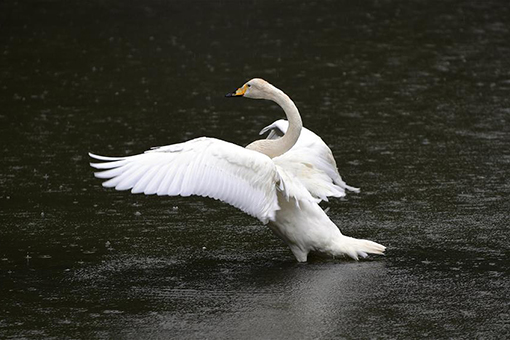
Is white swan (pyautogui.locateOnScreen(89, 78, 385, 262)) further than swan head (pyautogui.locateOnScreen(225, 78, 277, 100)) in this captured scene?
No

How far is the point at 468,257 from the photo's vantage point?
812 centimetres

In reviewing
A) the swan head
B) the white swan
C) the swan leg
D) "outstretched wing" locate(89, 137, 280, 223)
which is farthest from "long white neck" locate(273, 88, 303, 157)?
the swan leg

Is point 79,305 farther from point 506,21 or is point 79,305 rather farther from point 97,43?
point 506,21

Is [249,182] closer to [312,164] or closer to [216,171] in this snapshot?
[216,171]

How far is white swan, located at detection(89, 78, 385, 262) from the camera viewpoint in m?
7.61

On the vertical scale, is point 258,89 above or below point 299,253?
above

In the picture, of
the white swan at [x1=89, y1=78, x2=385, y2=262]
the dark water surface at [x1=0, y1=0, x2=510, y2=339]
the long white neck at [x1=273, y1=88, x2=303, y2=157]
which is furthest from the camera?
the long white neck at [x1=273, y1=88, x2=303, y2=157]

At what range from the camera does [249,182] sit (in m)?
7.80

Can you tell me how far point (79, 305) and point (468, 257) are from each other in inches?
118

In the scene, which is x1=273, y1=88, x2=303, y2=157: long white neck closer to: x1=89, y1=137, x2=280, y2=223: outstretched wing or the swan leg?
x1=89, y1=137, x2=280, y2=223: outstretched wing

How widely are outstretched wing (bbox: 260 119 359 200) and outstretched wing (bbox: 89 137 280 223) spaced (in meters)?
0.85

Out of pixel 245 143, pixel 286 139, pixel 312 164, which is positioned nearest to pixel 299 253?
pixel 286 139

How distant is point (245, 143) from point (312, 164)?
3524 mm

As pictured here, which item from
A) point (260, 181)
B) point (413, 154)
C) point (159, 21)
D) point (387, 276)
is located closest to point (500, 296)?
point (387, 276)
